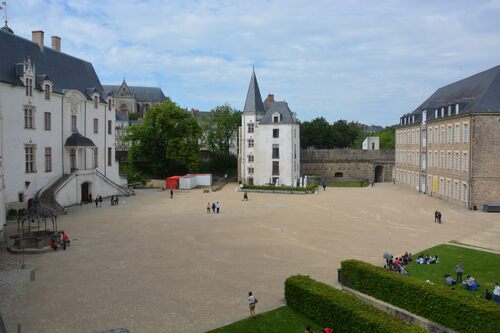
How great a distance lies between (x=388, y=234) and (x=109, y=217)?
21.8 metres

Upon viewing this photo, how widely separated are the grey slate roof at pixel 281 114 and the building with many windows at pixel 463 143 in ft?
54.0

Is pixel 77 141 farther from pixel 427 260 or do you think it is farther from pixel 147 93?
pixel 147 93

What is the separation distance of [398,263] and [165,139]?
45.4 m

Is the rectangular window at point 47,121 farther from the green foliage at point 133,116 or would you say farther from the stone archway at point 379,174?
the green foliage at point 133,116

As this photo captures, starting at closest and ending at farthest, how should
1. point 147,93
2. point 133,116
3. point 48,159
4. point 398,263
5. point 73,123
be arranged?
point 398,263
point 48,159
point 73,123
point 133,116
point 147,93

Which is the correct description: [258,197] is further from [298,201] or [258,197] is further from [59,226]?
[59,226]

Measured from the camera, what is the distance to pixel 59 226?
3225 cm

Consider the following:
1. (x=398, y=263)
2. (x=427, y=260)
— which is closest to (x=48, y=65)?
(x=398, y=263)

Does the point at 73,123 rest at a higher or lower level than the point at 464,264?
higher

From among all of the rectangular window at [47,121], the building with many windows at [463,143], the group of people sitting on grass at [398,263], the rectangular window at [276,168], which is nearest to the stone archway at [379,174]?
the building with many windows at [463,143]

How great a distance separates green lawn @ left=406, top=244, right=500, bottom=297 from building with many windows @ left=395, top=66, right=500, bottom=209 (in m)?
17.6

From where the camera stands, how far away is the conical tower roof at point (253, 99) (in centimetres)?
6178

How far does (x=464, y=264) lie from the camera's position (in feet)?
73.3

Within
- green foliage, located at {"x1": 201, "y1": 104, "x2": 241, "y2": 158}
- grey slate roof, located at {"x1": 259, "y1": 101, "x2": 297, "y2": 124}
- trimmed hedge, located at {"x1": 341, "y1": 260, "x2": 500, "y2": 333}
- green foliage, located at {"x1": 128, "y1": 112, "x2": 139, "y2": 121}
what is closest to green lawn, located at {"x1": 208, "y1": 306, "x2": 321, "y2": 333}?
trimmed hedge, located at {"x1": 341, "y1": 260, "x2": 500, "y2": 333}
